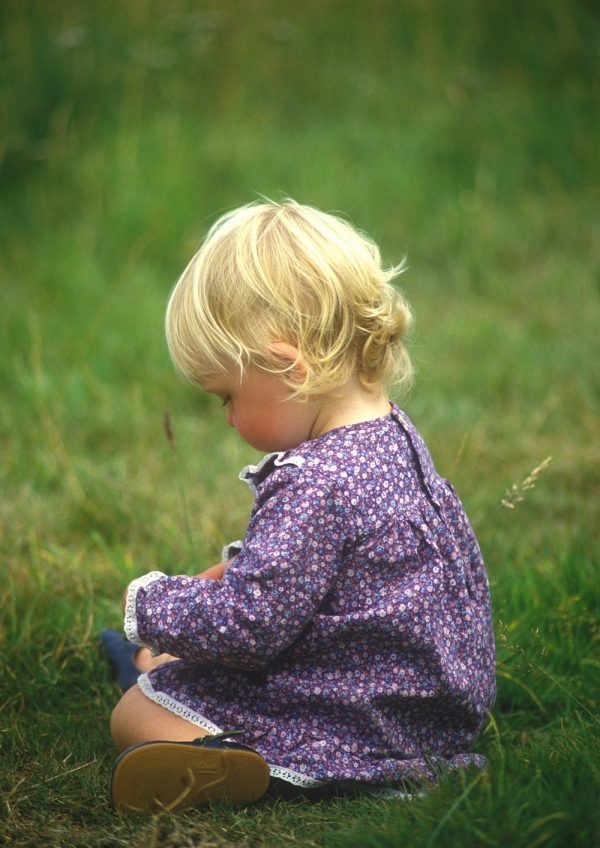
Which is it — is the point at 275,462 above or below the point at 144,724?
above

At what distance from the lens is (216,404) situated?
142 inches

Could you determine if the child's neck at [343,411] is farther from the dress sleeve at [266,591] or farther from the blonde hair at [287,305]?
the dress sleeve at [266,591]

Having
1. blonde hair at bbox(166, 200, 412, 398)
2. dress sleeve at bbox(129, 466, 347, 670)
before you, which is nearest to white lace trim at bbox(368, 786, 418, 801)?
dress sleeve at bbox(129, 466, 347, 670)

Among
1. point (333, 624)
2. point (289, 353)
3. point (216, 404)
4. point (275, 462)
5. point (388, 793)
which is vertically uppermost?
point (289, 353)

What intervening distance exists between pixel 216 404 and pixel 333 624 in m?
2.08

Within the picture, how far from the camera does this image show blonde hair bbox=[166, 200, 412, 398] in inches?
68.0

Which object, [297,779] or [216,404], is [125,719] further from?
[216,404]

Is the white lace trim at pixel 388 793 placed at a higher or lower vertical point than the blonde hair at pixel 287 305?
lower

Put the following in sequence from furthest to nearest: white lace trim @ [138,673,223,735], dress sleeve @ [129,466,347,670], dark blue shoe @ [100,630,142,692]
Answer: dark blue shoe @ [100,630,142,692], white lace trim @ [138,673,223,735], dress sleeve @ [129,466,347,670]

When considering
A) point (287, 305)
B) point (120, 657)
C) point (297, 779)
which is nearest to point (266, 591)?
point (297, 779)

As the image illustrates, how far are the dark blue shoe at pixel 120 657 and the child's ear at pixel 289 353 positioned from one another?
79cm

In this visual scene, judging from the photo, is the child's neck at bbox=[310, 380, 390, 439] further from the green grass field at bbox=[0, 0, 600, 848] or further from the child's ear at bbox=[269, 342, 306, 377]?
the green grass field at bbox=[0, 0, 600, 848]

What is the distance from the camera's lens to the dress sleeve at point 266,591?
1.57m

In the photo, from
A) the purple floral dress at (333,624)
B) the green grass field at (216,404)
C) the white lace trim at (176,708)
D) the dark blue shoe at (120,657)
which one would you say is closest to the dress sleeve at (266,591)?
the purple floral dress at (333,624)
